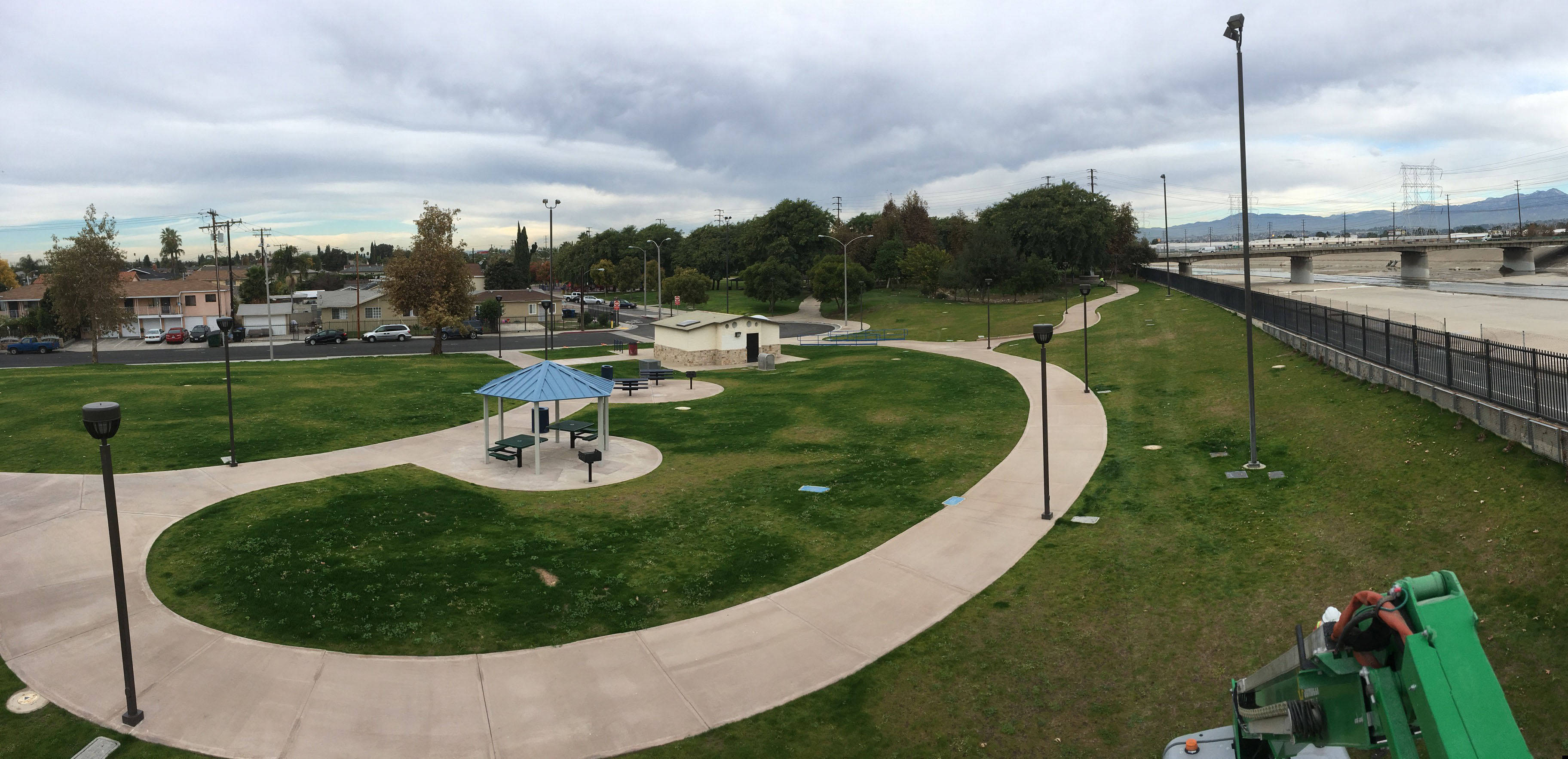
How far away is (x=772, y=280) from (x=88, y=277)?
5477 cm

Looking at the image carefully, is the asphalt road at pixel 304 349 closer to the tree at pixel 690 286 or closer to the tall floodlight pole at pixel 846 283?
the tall floodlight pole at pixel 846 283

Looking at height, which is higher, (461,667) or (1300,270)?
(1300,270)

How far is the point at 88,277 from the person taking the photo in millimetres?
51094

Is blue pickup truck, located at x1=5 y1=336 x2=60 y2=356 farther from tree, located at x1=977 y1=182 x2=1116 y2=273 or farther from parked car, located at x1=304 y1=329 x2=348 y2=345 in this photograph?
tree, located at x1=977 y1=182 x2=1116 y2=273

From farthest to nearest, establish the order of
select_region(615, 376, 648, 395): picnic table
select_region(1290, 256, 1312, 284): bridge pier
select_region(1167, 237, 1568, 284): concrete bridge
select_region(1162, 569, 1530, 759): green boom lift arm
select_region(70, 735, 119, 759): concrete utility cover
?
1. select_region(1290, 256, 1312, 284): bridge pier
2. select_region(1167, 237, 1568, 284): concrete bridge
3. select_region(615, 376, 648, 395): picnic table
4. select_region(70, 735, 119, 759): concrete utility cover
5. select_region(1162, 569, 1530, 759): green boom lift arm

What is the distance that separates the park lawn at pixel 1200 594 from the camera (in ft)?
29.5

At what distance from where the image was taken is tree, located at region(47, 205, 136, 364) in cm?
5053

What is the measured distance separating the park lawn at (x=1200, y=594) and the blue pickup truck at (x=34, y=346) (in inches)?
2953

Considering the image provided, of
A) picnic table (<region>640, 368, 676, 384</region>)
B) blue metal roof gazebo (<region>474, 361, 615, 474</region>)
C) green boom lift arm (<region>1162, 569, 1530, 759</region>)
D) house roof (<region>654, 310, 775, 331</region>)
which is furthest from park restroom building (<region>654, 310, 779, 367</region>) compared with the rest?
green boom lift arm (<region>1162, 569, 1530, 759</region>)

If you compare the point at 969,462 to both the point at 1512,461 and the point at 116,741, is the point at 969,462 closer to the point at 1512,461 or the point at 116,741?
the point at 1512,461

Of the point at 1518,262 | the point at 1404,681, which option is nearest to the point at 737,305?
the point at 1404,681

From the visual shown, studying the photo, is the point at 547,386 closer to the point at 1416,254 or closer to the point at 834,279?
the point at 834,279

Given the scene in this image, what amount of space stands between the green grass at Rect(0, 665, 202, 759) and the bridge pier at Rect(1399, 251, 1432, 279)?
11480 centimetres

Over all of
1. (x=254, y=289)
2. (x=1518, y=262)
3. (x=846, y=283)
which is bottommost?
(x=846, y=283)
